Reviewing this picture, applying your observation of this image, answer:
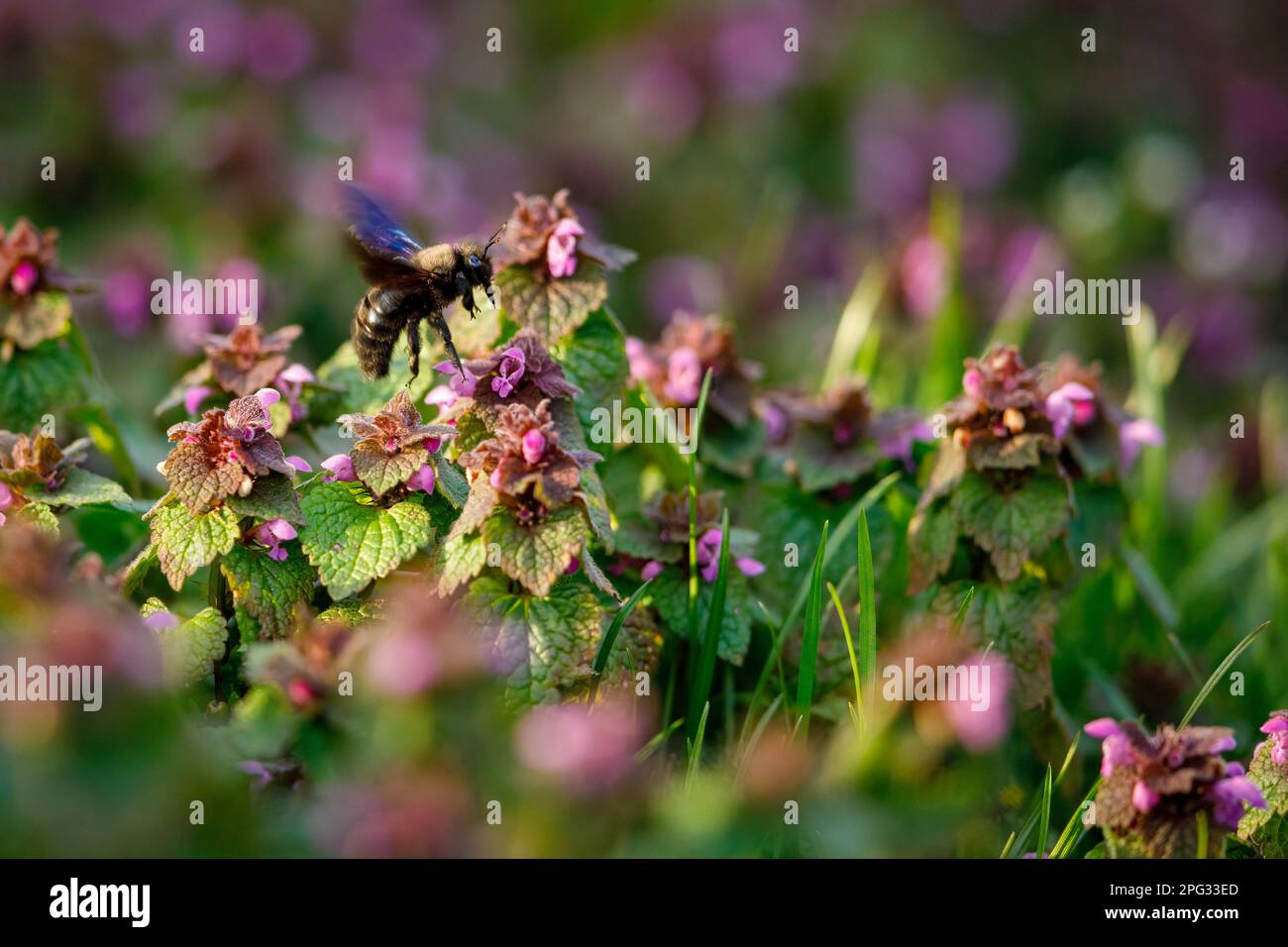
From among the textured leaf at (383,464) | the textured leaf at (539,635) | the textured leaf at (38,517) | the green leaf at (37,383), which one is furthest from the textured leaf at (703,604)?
the green leaf at (37,383)

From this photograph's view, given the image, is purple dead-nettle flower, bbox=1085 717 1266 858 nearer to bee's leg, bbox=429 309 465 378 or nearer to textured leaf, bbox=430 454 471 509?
textured leaf, bbox=430 454 471 509

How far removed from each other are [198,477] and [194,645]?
0.79ft

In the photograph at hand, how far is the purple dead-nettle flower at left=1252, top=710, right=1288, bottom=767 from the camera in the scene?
1.92 m

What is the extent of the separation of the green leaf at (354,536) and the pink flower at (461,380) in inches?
8.4

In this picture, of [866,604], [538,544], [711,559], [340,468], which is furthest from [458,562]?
[866,604]

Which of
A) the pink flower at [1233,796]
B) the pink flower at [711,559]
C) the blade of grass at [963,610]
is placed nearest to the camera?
the pink flower at [1233,796]

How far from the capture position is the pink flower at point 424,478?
1.94 metres

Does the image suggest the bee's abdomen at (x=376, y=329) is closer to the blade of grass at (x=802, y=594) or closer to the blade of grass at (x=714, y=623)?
the blade of grass at (x=714, y=623)

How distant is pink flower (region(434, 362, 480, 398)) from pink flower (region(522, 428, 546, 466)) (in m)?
0.21

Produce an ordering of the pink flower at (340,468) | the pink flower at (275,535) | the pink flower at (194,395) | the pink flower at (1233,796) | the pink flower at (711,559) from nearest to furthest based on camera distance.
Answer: the pink flower at (1233,796), the pink flower at (275,535), the pink flower at (340,468), the pink flower at (711,559), the pink flower at (194,395)
